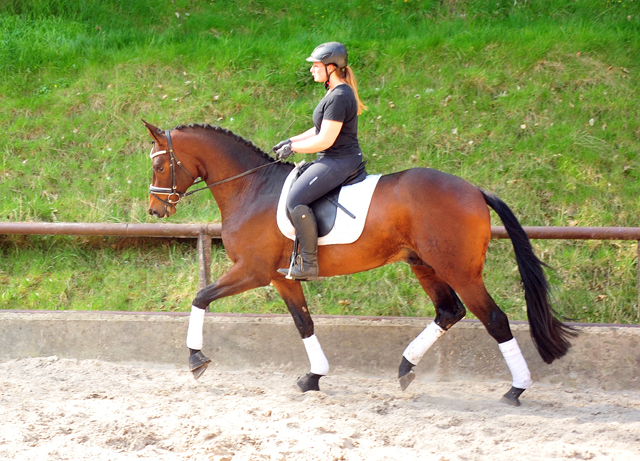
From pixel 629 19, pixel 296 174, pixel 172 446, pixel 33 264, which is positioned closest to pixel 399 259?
pixel 296 174

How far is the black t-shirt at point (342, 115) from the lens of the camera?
14.2 feet

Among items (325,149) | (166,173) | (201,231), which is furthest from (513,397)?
(166,173)

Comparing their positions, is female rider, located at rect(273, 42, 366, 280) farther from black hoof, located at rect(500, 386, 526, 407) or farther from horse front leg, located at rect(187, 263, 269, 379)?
black hoof, located at rect(500, 386, 526, 407)

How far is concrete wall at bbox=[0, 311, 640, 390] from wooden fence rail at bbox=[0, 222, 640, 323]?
2.04 feet

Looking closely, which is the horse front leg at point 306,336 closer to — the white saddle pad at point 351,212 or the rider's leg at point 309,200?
the rider's leg at point 309,200

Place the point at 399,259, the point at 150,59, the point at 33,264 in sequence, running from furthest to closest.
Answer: the point at 150,59, the point at 33,264, the point at 399,259

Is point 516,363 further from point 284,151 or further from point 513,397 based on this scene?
point 284,151

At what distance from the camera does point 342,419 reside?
12.8 ft

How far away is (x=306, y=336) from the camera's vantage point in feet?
15.8

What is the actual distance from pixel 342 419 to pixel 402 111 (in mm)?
4832

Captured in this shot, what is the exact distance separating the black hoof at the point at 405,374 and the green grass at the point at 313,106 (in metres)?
1.18

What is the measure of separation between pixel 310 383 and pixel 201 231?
177 cm

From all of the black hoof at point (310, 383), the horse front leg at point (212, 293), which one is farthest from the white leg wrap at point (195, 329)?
the black hoof at point (310, 383)

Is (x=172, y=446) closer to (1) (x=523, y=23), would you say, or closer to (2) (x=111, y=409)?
(2) (x=111, y=409)
